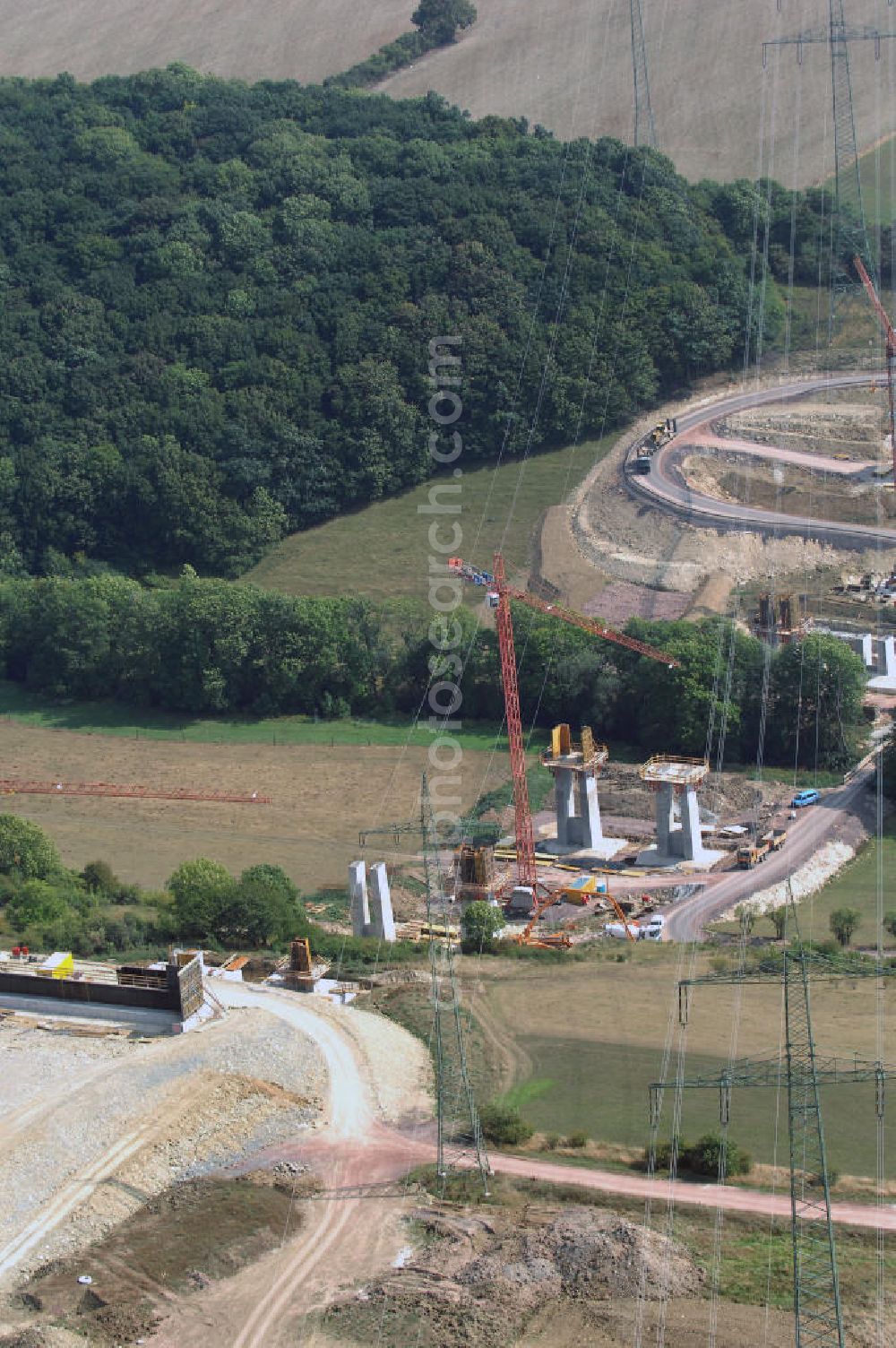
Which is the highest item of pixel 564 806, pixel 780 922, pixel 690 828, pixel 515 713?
pixel 515 713

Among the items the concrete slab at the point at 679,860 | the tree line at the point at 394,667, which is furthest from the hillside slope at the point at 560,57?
the concrete slab at the point at 679,860

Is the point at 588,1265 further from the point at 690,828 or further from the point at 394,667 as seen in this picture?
the point at 394,667

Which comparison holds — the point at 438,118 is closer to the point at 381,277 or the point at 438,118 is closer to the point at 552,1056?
the point at 381,277

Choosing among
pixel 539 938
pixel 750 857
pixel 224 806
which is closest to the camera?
pixel 539 938

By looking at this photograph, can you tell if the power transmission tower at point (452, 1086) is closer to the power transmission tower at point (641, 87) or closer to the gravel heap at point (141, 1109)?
the gravel heap at point (141, 1109)

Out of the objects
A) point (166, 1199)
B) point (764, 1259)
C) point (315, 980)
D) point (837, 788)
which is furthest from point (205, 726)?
point (764, 1259)

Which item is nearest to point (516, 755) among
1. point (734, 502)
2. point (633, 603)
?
point (633, 603)

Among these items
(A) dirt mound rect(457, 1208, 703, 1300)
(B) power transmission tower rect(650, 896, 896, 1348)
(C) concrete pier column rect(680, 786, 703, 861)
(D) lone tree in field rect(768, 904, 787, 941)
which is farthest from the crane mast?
(A) dirt mound rect(457, 1208, 703, 1300)
